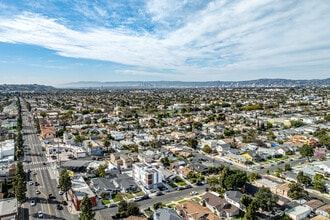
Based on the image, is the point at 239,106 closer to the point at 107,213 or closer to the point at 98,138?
the point at 98,138

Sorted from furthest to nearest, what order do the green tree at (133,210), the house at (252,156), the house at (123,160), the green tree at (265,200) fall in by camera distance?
the house at (252,156), the house at (123,160), the green tree at (265,200), the green tree at (133,210)

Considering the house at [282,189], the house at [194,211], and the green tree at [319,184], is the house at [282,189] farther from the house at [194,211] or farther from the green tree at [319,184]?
the house at [194,211]

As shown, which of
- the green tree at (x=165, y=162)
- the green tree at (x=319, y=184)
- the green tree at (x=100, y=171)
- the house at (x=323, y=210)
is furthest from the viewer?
the green tree at (x=165, y=162)

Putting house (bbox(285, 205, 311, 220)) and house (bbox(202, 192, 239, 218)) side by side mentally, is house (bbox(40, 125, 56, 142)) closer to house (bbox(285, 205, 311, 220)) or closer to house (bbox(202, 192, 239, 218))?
house (bbox(202, 192, 239, 218))

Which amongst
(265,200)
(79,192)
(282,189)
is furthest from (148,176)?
(282,189)

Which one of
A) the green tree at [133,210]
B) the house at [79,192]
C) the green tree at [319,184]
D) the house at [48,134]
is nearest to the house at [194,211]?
the green tree at [133,210]

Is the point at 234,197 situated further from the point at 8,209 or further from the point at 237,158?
the point at 8,209
